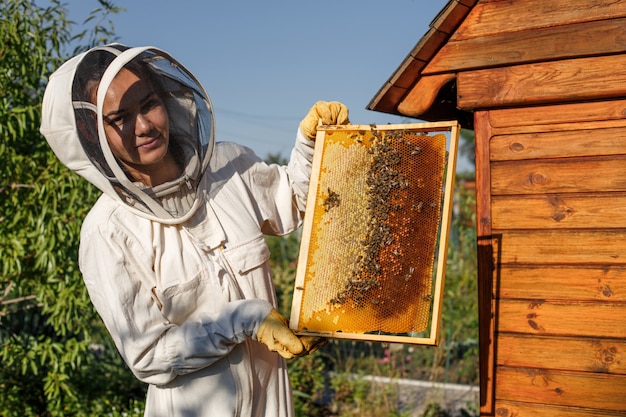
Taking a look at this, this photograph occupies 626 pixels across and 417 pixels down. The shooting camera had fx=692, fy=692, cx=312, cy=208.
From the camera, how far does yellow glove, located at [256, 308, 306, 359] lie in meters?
2.46

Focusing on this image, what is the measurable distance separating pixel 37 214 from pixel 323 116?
2.80m

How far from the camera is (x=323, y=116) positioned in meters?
2.91

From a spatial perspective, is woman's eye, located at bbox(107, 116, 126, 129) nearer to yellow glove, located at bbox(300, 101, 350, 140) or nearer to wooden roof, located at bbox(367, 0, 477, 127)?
yellow glove, located at bbox(300, 101, 350, 140)

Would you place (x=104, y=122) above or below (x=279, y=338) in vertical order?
above

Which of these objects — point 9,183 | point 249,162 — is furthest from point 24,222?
point 249,162

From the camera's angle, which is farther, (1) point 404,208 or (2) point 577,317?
(2) point 577,317

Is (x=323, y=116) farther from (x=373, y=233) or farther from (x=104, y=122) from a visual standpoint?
(x=104, y=122)

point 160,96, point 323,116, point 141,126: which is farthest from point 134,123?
point 323,116

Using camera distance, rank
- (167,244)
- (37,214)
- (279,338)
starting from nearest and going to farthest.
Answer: (279,338)
(167,244)
(37,214)

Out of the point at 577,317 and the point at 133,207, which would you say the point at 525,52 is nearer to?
the point at 577,317

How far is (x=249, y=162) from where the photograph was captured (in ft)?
9.95

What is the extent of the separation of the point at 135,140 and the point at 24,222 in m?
2.72

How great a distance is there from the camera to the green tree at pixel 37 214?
469 cm

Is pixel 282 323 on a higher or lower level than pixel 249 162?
lower
